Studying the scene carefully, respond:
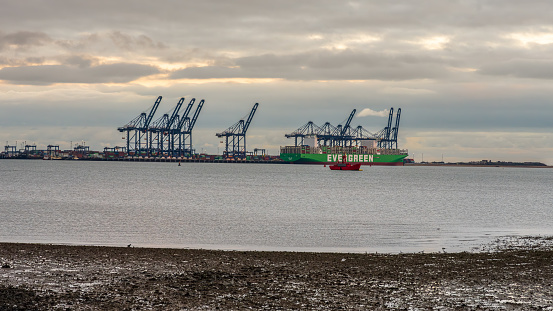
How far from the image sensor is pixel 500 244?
24781 millimetres

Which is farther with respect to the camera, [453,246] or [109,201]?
[109,201]

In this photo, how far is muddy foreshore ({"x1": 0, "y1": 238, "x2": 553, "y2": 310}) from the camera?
40.3 ft

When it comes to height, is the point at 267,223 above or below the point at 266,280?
below

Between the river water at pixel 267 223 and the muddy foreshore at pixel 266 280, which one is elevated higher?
the muddy foreshore at pixel 266 280

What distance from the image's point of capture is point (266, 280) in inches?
586

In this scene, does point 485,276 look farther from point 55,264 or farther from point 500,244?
point 55,264

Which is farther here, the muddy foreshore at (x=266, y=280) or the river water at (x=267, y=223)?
the river water at (x=267, y=223)

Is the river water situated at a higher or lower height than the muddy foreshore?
lower

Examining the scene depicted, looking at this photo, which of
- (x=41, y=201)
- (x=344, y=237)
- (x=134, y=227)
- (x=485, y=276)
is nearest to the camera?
(x=485, y=276)

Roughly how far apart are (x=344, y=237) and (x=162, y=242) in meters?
8.38

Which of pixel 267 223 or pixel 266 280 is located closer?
pixel 266 280

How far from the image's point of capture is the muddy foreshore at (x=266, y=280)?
1229cm

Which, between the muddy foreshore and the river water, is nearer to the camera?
the muddy foreshore

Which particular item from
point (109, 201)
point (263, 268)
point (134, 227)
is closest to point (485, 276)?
point (263, 268)
